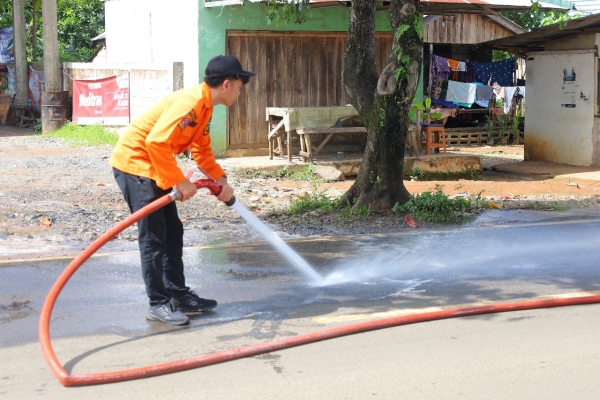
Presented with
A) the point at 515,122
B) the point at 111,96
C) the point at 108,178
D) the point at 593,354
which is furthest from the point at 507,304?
the point at 515,122

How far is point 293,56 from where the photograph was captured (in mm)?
16312

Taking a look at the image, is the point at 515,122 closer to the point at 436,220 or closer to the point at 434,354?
the point at 436,220

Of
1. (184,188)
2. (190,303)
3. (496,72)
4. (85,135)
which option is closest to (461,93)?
(496,72)

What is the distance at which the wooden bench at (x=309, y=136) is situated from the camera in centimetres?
1462

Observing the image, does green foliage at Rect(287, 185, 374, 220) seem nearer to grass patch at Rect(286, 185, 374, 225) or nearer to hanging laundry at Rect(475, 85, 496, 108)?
grass patch at Rect(286, 185, 374, 225)

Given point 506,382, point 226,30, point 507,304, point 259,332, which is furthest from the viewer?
point 226,30

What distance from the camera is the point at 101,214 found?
32.2ft

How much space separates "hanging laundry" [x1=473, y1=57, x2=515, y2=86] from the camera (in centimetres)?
2223

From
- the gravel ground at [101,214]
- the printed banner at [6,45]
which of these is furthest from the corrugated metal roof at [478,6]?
the printed banner at [6,45]

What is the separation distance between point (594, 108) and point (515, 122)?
6736 mm

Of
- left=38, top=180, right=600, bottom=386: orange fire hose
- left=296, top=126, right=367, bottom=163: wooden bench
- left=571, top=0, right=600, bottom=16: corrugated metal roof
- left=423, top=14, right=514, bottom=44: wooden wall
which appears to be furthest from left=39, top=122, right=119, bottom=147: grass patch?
left=571, top=0, right=600, bottom=16: corrugated metal roof

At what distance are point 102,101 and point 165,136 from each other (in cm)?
1401

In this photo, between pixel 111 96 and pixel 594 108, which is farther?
pixel 111 96

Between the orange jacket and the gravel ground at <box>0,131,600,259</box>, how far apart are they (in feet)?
9.69
